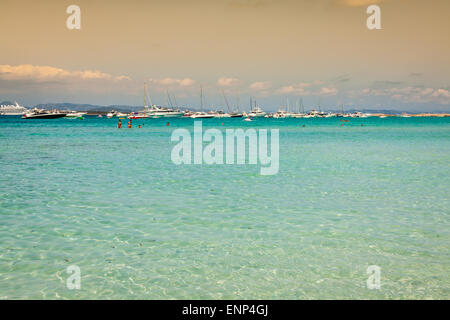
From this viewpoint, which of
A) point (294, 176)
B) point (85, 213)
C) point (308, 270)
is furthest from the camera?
point (294, 176)

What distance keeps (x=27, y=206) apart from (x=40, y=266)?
678 cm

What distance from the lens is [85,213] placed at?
14.1 metres

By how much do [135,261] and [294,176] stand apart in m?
15.0

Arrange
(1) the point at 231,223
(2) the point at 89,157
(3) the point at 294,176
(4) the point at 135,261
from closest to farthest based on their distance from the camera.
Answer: (4) the point at 135,261 → (1) the point at 231,223 → (3) the point at 294,176 → (2) the point at 89,157

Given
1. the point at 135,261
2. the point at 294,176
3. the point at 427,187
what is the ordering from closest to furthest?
the point at 135,261 → the point at 427,187 → the point at 294,176

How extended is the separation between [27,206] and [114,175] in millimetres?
8164
